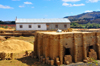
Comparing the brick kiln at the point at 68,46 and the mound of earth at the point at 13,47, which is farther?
the mound of earth at the point at 13,47

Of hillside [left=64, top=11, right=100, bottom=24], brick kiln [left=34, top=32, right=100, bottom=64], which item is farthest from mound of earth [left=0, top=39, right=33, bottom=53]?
hillside [left=64, top=11, right=100, bottom=24]

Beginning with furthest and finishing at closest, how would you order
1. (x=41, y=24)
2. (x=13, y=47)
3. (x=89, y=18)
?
(x=89, y=18) → (x=41, y=24) → (x=13, y=47)

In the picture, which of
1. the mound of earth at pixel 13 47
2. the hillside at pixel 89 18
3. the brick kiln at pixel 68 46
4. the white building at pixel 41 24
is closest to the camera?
the brick kiln at pixel 68 46

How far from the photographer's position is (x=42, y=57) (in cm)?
1259

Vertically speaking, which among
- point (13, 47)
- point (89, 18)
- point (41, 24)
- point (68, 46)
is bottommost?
point (13, 47)

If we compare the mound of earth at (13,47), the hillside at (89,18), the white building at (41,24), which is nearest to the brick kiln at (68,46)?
the mound of earth at (13,47)

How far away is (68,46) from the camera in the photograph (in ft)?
40.8

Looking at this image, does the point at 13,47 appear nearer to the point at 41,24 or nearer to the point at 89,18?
the point at 41,24

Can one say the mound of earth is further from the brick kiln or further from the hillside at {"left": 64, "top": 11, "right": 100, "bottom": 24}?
the hillside at {"left": 64, "top": 11, "right": 100, "bottom": 24}

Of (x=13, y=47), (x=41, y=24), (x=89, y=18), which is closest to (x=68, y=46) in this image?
(x=13, y=47)

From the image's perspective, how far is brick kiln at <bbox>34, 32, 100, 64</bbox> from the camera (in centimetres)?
1171

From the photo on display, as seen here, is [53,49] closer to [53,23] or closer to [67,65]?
[67,65]

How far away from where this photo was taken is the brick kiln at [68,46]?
1171cm

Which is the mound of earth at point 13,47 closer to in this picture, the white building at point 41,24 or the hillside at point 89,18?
the white building at point 41,24
